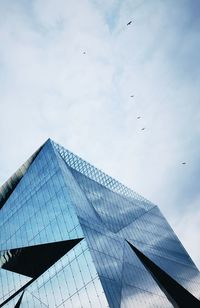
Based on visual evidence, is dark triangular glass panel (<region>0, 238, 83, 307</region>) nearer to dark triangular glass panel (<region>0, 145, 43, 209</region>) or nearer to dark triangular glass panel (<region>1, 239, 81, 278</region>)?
dark triangular glass panel (<region>1, 239, 81, 278</region>)

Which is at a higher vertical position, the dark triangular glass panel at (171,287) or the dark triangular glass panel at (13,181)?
the dark triangular glass panel at (13,181)

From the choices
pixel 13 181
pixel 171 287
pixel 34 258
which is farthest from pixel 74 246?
pixel 171 287

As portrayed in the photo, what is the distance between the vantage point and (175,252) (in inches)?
2420

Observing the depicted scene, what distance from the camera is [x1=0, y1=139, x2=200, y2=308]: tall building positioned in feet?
95.0

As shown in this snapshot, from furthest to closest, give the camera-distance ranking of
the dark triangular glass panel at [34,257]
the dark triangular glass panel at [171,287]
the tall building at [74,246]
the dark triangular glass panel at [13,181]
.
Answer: the dark triangular glass panel at [13,181], the dark triangular glass panel at [171,287], the dark triangular glass panel at [34,257], the tall building at [74,246]

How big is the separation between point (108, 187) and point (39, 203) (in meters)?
18.1

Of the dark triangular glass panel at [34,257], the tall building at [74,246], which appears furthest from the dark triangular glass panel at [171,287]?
the dark triangular glass panel at [34,257]

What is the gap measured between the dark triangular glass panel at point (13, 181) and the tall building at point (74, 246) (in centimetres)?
14

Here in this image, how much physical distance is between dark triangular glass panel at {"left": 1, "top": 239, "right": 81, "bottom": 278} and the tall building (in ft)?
0.35

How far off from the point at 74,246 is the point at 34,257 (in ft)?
26.4

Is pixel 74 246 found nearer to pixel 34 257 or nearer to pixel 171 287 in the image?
pixel 34 257

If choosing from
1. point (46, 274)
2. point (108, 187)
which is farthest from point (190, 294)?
point (46, 274)

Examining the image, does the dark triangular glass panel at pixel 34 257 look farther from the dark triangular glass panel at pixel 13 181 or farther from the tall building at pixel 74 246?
the dark triangular glass panel at pixel 13 181

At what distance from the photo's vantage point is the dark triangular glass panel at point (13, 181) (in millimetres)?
45062
